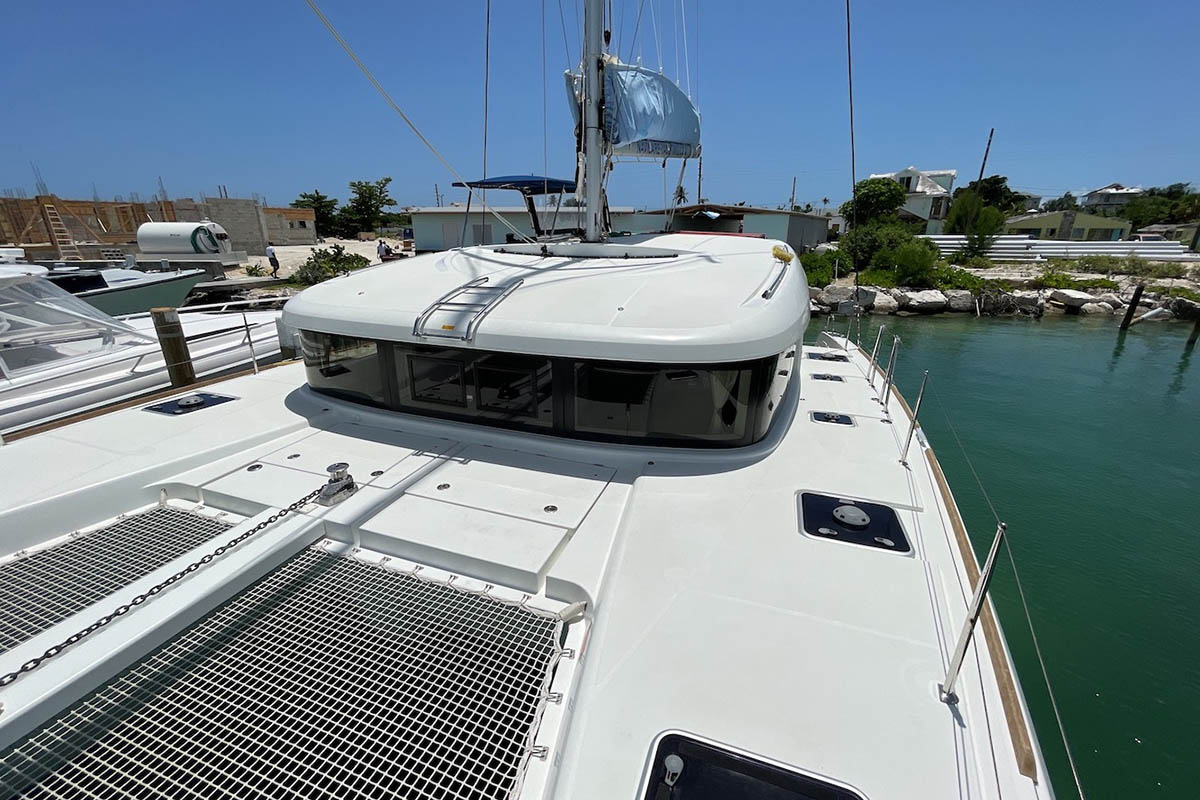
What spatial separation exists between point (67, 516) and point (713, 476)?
3.74m

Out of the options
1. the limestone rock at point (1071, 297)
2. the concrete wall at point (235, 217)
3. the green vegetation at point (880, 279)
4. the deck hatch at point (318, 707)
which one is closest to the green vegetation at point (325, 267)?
the concrete wall at point (235, 217)

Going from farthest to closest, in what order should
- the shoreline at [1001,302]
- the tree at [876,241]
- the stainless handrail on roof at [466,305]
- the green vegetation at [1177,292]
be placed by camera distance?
the tree at [876,241], the shoreline at [1001,302], the green vegetation at [1177,292], the stainless handrail on roof at [466,305]

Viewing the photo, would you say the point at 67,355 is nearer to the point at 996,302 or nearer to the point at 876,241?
the point at 996,302

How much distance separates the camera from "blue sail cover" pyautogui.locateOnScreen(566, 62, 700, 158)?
4965 millimetres

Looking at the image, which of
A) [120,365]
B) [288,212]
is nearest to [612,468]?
[120,365]

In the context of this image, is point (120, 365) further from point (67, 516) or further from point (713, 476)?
point (713, 476)

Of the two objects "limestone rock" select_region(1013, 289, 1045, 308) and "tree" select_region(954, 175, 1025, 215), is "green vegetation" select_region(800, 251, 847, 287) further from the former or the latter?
"tree" select_region(954, 175, 1025, 215)

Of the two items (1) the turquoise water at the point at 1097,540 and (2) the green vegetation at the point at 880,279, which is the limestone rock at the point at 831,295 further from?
(1) the turquoise water at the point at 1097,540

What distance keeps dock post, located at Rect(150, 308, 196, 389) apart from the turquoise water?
865 centimetres

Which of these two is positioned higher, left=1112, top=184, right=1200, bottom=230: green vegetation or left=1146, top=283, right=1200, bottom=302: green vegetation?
left=1112, top=184, right=1200, bottom=230: green vegetation

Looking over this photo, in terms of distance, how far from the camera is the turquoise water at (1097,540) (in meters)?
3.91

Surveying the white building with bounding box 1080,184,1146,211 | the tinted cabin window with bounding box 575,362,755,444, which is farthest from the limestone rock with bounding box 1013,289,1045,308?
the white building with bounding box 1080,184,1146,211

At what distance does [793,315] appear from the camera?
11.7ft

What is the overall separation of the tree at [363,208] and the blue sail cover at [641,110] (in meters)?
49.1
